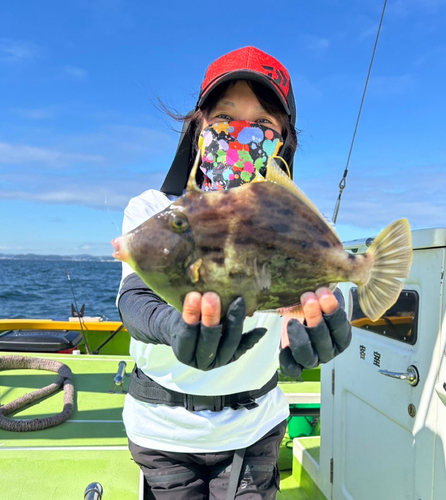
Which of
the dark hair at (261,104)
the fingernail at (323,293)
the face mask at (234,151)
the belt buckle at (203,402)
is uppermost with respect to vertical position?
the dark hair at (261,104)

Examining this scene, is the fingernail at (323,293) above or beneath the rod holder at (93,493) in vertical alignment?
above

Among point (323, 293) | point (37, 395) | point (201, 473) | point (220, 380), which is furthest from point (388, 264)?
point (37, 395)

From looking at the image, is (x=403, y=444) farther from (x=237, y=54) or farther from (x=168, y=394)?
(x=237, y=54)

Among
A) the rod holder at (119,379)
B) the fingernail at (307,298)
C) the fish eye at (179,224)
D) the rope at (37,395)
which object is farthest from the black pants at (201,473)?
the rod holder at (119,379)

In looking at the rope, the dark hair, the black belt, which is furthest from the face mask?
the rope

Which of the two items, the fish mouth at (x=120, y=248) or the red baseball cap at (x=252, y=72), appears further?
the red baseball cap at (x=252, y=72)

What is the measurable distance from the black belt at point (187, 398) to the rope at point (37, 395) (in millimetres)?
2618

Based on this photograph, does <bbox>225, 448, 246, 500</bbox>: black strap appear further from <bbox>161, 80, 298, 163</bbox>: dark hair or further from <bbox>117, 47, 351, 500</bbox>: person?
<bbox>161, 80, 298, 163</bbox>: dark hair

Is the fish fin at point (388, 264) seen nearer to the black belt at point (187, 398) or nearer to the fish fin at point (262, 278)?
the fish fin at point (262, 278)

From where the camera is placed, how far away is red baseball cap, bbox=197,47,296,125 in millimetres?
2162

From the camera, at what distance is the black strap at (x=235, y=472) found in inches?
79.0

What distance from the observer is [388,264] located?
167cm

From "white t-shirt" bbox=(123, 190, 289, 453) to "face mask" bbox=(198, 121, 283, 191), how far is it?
34 centimetres

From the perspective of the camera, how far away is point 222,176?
Result: 6.99 ft
